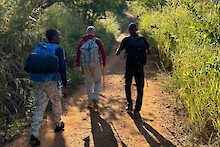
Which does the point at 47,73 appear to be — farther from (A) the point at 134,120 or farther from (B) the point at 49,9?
(B) the point at 49,9

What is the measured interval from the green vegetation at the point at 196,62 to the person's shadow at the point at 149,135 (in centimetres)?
47

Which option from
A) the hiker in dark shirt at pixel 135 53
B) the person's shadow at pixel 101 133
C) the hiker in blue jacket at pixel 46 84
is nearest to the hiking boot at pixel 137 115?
the hiker in dark shirt at pixel 135 53

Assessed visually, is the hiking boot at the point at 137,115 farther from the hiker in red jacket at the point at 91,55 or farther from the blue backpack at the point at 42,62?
the blue backpack at the point at 42,62

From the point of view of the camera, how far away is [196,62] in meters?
4.10

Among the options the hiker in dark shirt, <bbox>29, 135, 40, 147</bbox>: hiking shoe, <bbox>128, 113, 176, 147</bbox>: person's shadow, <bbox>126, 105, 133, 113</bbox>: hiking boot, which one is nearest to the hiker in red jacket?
the hiker in dark shirt

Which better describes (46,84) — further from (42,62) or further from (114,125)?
(114,125)

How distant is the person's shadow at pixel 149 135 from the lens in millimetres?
3375

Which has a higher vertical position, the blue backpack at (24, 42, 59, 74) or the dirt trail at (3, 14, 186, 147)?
the blue backpack at (24, 42, 59, 74)

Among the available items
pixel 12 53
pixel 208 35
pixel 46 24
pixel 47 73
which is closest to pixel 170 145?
pixel 47 73

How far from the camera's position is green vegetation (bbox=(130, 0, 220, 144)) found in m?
3.27

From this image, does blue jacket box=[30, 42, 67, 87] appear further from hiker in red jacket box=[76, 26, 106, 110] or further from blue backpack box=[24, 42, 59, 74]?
hiker in red jacket box=[76, 26, 106, 110]

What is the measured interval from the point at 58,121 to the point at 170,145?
75.1 inches

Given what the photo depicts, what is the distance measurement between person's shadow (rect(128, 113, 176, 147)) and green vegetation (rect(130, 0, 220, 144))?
0.47 metres

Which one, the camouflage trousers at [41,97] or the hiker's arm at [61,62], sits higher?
the hiker's arm at [61,62]
